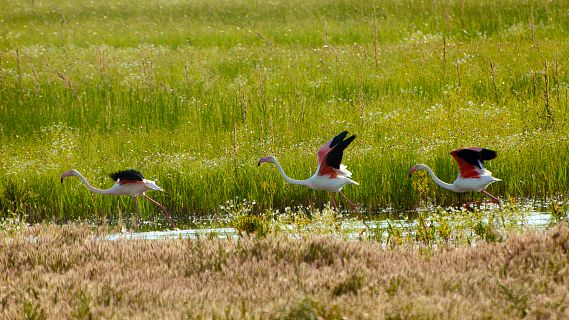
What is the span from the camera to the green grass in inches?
547

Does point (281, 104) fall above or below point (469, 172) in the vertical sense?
above

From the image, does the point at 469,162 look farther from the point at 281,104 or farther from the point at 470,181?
the point at 281,104

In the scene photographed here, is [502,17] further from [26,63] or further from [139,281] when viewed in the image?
[139,281]

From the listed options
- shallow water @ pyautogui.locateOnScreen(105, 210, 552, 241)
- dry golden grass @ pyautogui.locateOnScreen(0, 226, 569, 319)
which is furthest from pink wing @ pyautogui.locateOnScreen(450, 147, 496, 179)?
dry golden grass @ pyautogui.locateOnScreen(0, 226, 569, 319)

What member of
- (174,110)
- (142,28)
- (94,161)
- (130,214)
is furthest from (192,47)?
(130,214)

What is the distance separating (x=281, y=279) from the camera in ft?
25.7

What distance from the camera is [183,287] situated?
7863mm

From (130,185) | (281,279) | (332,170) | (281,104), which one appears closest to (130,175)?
(130,185)

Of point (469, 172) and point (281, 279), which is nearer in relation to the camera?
point (281, 279)

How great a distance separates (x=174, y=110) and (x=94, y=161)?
127 inches

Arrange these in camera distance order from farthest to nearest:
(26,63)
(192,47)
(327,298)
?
(192,47), (26,63), (327,298)

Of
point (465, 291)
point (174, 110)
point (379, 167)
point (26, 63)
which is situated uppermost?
point (26, 63)

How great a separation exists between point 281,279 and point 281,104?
11.0 metres

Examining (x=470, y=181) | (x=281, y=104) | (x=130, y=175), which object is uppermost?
(x=281, y=104)
